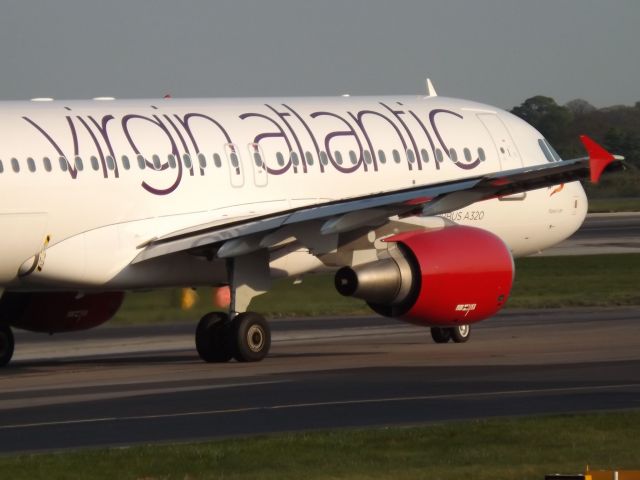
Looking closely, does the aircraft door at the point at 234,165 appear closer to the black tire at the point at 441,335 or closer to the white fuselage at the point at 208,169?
the white fuselage at the point at 208,169

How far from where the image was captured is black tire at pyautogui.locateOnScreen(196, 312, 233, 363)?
29094 millimetres

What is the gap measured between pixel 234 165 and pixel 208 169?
22.6 inches

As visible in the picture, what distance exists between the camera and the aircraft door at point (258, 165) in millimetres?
30266

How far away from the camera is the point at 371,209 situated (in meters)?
26.6

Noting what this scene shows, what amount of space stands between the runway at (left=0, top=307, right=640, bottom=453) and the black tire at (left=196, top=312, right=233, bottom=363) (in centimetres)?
38

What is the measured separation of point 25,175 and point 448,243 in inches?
281

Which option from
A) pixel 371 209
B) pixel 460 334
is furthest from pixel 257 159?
pixel 460 334

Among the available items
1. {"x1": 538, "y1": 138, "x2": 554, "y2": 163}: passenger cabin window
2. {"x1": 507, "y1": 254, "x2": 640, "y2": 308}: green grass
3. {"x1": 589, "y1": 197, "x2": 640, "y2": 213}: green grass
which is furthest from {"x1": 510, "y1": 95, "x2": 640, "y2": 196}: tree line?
{"x1": 538, "y1": 138, "x2": 554, "y2": 163}: passenger cabin window

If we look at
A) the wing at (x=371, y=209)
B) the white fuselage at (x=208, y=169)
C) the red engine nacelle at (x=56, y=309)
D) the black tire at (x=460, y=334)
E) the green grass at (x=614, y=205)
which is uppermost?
the green grass at (x=614, y=205)

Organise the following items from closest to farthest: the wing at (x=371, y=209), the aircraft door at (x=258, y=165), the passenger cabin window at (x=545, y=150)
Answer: the wing at (x=371, y=209), the aircraft door at (x=258, y=165), the passenger cabin window at (x=545, y=150)

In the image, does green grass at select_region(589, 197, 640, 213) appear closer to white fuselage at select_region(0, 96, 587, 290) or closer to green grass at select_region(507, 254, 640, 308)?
green grass at select_region(507, 254, 640, 308)

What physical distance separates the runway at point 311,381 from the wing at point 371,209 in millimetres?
2093

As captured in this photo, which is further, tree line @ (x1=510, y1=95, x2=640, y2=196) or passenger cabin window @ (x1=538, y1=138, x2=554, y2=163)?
tree line @ (x1=510, y1=95, x2=640, y2=196)

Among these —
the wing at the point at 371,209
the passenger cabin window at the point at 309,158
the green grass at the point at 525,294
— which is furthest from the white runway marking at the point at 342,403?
the green grass at the point at 525,294
